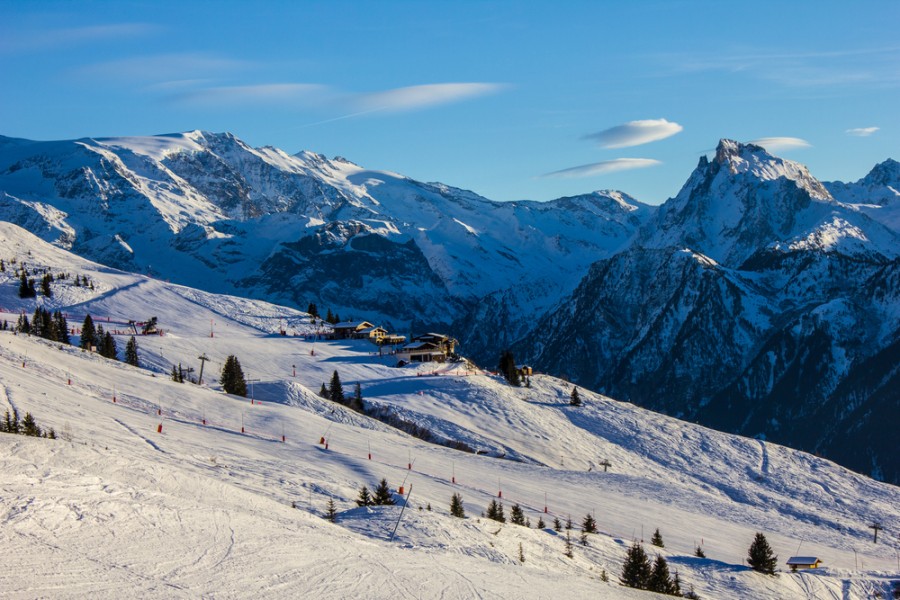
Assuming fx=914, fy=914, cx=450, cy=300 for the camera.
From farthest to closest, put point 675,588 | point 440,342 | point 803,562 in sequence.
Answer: point 440,342 < point 803,562 < point 675,588

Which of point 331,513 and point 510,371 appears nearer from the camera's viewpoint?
point 331,513

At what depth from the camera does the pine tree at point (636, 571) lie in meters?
30.1

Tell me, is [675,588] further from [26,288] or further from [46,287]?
[46,287]

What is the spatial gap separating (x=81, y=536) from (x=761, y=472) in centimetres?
7157

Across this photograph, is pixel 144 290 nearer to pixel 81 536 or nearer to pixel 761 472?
pixel 761 472

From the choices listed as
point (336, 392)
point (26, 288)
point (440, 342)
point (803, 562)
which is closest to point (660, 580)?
point (803, 562)

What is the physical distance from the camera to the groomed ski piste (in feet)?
69.1

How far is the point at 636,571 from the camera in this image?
30.9 meters

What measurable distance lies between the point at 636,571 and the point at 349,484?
15.4 m

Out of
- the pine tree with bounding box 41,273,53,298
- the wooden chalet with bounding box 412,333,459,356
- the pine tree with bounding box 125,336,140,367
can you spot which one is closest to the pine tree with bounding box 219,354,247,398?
the pine tree with bounding box 125,336,140,367

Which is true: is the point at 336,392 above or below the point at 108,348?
below

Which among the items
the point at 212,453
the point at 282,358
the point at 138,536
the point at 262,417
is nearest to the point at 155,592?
the point at 138,536

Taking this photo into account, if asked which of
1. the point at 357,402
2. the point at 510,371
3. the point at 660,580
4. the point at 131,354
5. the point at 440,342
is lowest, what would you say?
the point at 357,402

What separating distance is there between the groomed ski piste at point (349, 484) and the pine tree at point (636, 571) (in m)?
0.54
